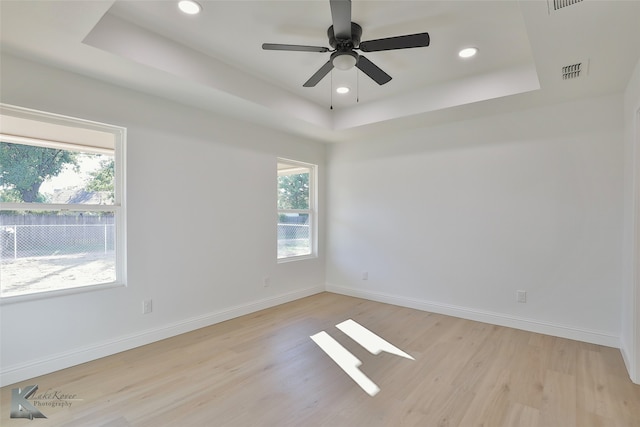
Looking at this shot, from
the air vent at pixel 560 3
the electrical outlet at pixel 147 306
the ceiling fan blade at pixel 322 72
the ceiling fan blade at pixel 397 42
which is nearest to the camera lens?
the air vent at pixel 560 3

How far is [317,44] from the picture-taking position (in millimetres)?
2740

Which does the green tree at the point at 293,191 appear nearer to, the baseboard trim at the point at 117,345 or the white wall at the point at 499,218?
the white wall at the point at 499,218

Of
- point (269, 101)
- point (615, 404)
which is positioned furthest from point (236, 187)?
point (615, 404)

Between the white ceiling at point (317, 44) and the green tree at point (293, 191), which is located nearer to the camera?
the white ceiling at point (317, 44)

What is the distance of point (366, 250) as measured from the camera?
4.80 m

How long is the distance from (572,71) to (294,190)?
3515 mm

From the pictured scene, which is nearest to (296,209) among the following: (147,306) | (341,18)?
(147,306)

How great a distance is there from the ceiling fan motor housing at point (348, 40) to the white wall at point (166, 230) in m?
1.85

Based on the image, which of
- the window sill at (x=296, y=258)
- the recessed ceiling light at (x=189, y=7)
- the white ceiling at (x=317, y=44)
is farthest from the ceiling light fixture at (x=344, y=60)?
the window sill at (x=296, y=258)

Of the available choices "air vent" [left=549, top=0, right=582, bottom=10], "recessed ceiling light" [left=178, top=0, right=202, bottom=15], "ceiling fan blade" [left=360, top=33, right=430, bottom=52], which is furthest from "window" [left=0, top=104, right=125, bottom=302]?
"air vent" [left=549, top=0, right=582, bottom=10]

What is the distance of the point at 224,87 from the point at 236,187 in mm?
1251

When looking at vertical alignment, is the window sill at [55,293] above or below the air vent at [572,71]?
below

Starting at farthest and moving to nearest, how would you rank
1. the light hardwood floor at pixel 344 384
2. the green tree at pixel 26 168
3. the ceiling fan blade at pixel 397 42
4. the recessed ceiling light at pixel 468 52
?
the recessed ceiling light at pixel 468 52, the green tree at pixel 26 168, the ceiling fan blade at pixel 397 42, the light hardwood floor at pixel 344 384

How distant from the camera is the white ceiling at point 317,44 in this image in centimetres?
202
